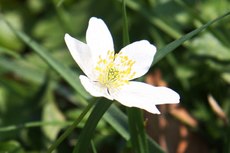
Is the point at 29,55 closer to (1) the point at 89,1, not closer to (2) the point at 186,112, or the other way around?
(1) the point at 89,1

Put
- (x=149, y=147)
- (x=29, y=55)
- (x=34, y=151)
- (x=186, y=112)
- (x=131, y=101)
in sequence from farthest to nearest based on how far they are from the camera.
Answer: (x=29, y=55) → (x=186, y=112) → (x=34, y=151) → (x=149, y=147) → (x=131, y=101)

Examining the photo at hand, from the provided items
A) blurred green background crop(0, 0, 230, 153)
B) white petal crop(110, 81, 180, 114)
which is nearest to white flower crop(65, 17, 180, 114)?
white petal crop(110, 81, 180, 114)

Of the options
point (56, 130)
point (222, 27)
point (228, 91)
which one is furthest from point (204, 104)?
point (56, 130)

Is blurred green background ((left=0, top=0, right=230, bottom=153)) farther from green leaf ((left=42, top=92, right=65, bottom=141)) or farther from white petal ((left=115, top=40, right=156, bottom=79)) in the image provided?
white petal ((left=115, top=40, right=156, bottom=79))

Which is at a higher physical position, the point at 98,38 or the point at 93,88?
the point at 98,38

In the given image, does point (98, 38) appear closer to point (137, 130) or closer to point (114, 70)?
point (114, 70)

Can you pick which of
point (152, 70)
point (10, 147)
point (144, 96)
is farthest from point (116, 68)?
point (152, 70)
